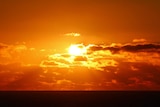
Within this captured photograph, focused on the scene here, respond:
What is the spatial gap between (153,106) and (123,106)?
5.01 metres

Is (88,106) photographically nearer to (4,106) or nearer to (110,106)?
(110,106)

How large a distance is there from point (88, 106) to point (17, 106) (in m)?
12.0

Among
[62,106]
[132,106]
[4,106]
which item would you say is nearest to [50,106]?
[62,106]

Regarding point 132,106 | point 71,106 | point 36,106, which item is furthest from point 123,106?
point 36,106

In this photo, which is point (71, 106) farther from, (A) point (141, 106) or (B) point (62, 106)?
(A) point (141, 106)

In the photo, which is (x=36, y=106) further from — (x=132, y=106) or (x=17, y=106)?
(x=132, y=106)

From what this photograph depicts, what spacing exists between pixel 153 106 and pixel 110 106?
710 centimetres

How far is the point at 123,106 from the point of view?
82.2 m

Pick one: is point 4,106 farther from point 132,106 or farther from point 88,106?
point 132,106

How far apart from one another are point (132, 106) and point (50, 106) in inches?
547

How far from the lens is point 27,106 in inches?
3275

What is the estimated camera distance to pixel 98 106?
3211 inches

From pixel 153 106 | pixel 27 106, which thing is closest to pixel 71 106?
pixel 27 106

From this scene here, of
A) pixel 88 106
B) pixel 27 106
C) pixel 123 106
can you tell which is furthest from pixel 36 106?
pixel 123 106
